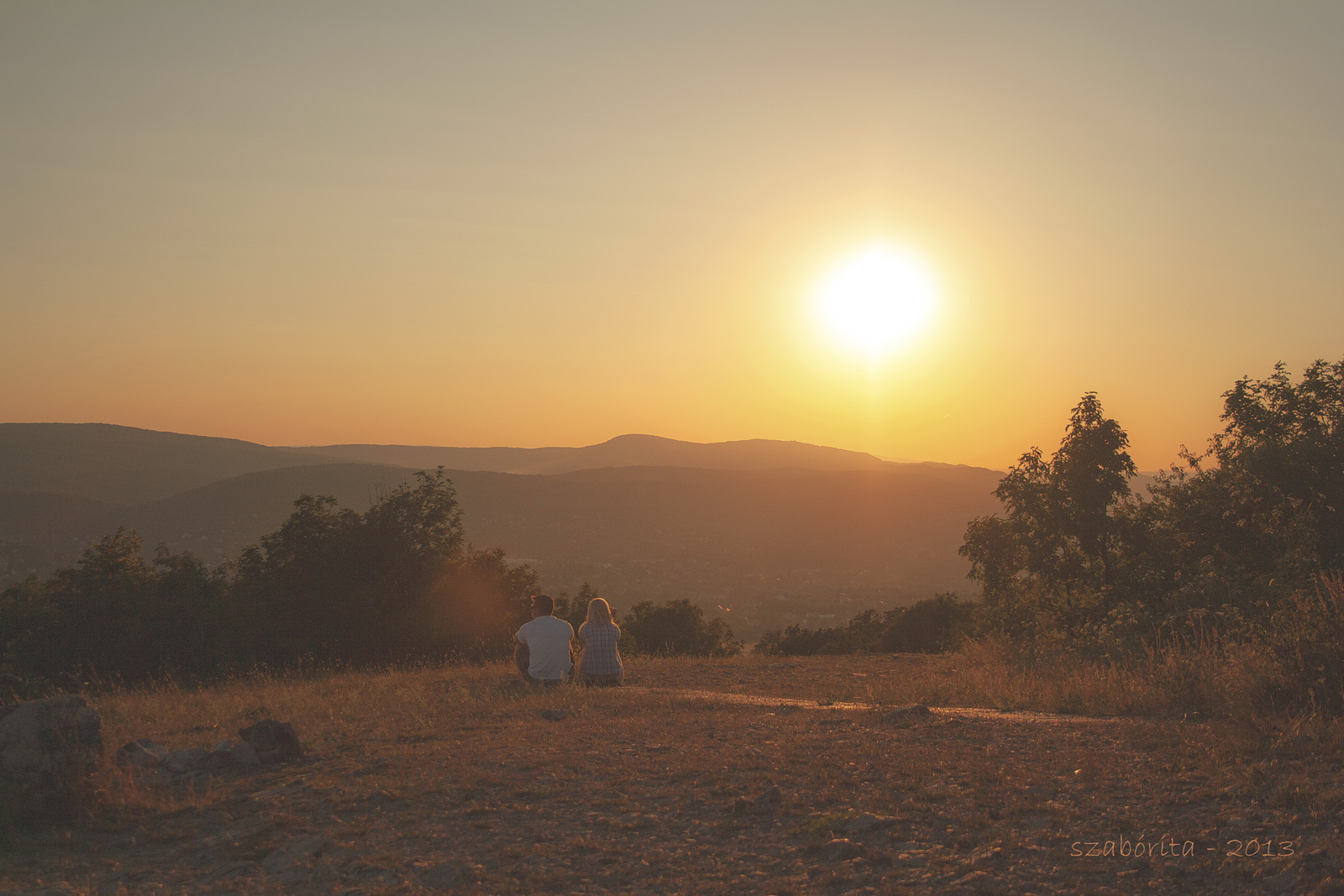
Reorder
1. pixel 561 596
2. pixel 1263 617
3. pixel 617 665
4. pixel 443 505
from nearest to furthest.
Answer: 1. pixel 617 665
2. pixel 1263 617
3. pixel 443 505
4. pixel 561 596

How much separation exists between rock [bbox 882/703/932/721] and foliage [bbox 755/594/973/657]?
16644 mm

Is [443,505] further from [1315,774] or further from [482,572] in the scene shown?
[1315,774]

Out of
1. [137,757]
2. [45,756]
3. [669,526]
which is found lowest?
[137,757]

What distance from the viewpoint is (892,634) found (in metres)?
26.9

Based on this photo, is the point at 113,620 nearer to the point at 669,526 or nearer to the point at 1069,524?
the point at 1069,524

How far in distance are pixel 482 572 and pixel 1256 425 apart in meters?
18.0

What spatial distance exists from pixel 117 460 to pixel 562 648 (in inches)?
4650

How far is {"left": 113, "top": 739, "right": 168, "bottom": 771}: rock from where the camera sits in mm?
5781

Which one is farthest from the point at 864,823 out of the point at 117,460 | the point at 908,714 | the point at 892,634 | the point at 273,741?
the point at 117,460

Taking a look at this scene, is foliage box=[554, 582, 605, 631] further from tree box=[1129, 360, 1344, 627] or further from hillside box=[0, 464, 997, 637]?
hillside box=[0, 464, 997, 637]

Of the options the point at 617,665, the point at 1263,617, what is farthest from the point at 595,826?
the point at 1263,617

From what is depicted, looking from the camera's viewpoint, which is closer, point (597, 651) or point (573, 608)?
point (597, 651)

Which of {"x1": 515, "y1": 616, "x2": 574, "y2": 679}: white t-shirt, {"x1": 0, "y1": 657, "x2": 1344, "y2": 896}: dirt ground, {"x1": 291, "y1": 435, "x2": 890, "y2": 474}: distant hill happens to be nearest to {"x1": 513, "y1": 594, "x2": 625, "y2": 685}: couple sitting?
{"x1": 515, "y1": 616, "x2": 574, "y2": 679}: white t-shirt

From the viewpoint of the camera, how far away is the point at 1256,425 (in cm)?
1600
